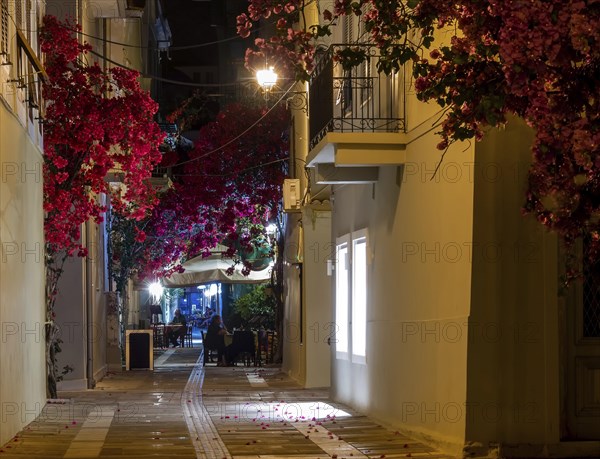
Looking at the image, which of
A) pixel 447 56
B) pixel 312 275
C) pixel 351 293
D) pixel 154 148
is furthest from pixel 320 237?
pixel 447 56

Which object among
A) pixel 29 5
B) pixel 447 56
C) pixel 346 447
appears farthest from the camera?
pixel 29 5

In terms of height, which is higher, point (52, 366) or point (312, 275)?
point (312, 275)

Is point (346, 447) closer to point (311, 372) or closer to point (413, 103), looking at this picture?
point (413, 103)

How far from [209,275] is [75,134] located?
1662cm

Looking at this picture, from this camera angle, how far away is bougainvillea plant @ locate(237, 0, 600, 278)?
7375 mm

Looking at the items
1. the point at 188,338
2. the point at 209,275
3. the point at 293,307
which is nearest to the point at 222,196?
the point at 209,275

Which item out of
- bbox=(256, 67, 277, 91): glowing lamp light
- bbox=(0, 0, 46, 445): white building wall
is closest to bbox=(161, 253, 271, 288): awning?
bbox=(256, 67, 277, 91): glowing lamp light

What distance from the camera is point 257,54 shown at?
35.9 ft

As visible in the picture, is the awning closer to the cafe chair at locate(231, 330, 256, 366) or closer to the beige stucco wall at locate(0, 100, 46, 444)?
the cafe chair at locate(231, 330, 256, 366)

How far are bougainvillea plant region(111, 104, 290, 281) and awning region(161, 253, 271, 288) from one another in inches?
13.3

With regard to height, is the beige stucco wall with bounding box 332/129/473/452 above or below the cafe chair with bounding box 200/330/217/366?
above

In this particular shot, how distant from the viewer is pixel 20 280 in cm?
1442

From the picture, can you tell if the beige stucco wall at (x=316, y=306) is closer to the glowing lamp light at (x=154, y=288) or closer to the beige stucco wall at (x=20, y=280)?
the beige stucco wall at (x=20, y=280)

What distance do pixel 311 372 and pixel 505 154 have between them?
1225cm
